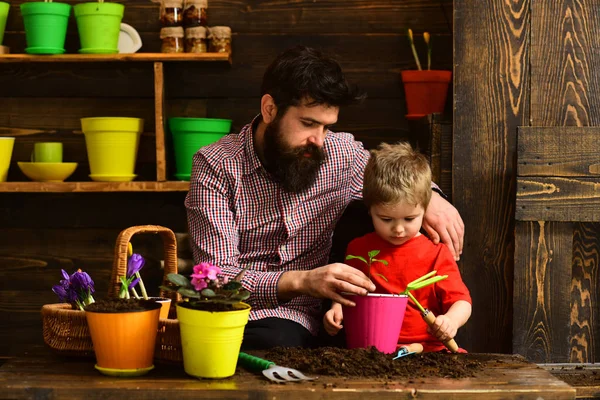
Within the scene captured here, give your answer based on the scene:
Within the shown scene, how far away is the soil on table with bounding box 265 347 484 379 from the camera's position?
1.64 m

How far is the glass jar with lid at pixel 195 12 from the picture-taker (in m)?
2.91

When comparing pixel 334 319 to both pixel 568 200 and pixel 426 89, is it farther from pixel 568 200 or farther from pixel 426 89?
pixel 426 89

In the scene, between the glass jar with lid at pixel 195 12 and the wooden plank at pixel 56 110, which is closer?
the glass jar with lid at pixel 195 12

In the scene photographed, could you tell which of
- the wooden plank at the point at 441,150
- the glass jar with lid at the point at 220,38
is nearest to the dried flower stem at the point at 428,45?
the wooden plank at the point at 441,150

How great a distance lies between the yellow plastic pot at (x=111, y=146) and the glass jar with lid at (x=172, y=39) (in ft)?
0.96

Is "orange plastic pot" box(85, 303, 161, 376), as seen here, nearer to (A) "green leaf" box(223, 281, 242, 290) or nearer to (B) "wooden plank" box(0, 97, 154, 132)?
(A) "green leaf" box(223, 281, 242, 290)

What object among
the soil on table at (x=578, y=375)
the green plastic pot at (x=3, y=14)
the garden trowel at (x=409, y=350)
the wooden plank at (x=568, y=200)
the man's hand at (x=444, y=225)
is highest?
the green plastic pot at (x=3, y=14)

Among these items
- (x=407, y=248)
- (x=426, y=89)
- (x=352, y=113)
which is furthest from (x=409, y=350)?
(x=352, y=113)

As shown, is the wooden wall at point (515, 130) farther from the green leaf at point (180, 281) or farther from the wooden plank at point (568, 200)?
the green leaf at point (180, 281)

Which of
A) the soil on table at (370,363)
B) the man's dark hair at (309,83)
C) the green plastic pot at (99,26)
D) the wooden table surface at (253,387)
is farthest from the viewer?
the green plastic pot at (99,26)

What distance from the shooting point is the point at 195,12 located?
2914mm

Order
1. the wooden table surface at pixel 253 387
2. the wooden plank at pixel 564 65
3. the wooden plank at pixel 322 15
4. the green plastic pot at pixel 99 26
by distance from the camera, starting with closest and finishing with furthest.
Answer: the wooden table surface at pixel 253 387
the wooden plank at pixel 564 65
the green plastic pot at pixel 99 26
the wooden plank at pixel 322 15

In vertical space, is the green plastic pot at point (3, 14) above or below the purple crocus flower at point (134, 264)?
above

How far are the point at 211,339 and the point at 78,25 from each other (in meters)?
1.75
